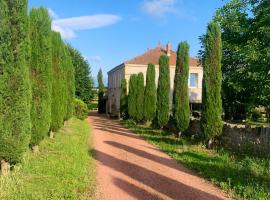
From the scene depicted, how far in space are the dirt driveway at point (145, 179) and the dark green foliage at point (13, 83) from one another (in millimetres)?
2235

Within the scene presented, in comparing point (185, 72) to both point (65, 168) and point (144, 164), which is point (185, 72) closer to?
point (144, 164)

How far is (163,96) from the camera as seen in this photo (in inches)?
993

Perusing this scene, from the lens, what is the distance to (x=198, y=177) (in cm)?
1023

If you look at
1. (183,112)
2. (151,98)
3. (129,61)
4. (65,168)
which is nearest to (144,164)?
(65,168)

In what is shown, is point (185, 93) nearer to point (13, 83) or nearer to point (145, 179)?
point (145, 179)

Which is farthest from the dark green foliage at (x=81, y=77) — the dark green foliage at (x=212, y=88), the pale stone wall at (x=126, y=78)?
the dark green foliage at (x=212, y=88)

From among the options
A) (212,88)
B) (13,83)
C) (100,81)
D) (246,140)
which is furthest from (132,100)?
(100,81)

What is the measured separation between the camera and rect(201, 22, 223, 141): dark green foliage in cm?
1633

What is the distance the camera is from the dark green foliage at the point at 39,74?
39.9ft

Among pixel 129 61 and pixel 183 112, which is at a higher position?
pixel 129 61

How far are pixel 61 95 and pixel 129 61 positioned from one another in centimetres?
2598

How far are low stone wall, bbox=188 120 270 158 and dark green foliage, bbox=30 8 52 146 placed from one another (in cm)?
728

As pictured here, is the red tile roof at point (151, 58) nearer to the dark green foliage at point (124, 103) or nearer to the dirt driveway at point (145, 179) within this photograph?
the dark green foliage at point (124, 103)

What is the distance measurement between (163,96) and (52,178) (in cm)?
1682
